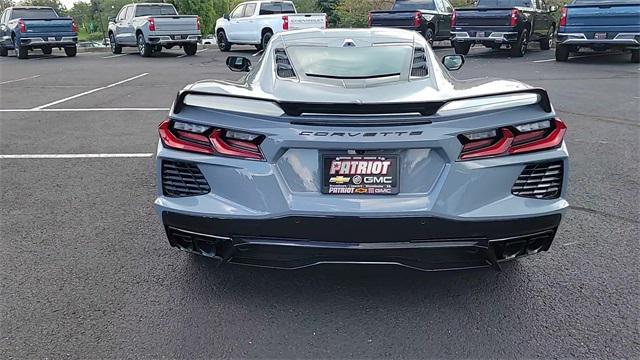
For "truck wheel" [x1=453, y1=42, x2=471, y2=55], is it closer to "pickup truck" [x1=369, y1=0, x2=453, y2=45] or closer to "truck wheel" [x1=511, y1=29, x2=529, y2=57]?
"pickup truck" [x1=369, y1=0, x2=453, y2=45]

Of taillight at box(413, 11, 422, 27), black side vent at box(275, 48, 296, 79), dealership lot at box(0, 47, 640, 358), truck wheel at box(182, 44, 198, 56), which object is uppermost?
taillight at box(413, 11, 422, 27)

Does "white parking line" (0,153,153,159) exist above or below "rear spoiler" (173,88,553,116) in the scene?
below

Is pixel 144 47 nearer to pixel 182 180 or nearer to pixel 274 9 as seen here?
pixel 274 9

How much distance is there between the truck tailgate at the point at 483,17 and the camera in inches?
671

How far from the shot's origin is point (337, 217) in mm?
2797

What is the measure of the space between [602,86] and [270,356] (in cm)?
1099

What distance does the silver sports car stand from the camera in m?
2.82

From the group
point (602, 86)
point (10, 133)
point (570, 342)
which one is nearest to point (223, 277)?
point (570, 342)

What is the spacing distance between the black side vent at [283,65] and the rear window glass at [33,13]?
2206 centimetres

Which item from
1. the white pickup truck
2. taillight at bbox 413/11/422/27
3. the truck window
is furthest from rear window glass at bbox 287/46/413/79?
the truck window

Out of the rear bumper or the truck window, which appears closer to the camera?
the rear bumper

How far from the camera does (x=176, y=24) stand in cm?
2084

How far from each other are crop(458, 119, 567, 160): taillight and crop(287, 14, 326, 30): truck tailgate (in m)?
18.0

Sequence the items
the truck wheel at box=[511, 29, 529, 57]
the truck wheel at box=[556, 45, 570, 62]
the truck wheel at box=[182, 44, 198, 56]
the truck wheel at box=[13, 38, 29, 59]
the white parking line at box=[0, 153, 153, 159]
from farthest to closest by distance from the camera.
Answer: the truck wheel at box=[182, 44, 198, 56], the truck wheel at box=[13, 38, 29, 59], the truck wheel at box=[511, 29, 529, 57], the truck wheel at box=[556, 45, 570, 62], the white parking line at box=[0, 153, 153, 159]
